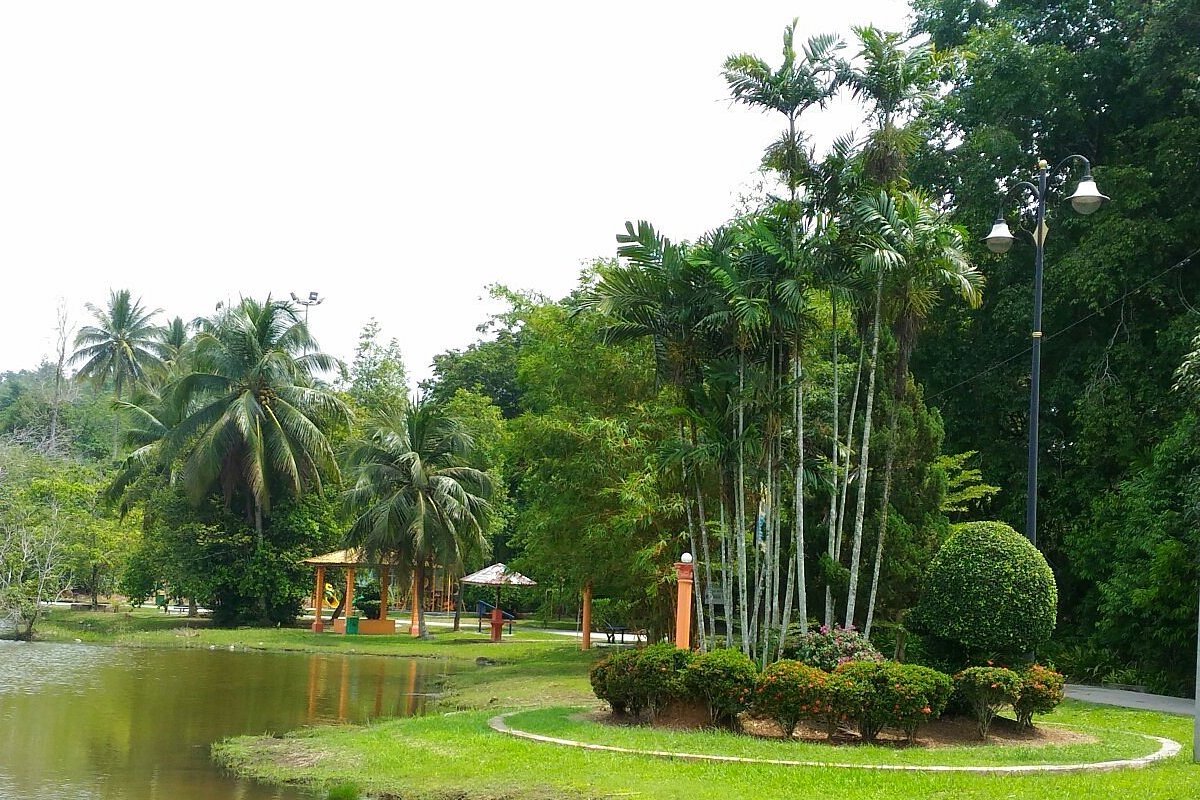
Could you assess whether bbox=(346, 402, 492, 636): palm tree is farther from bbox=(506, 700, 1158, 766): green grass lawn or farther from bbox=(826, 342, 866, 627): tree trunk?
bbox=(506, 700, 1158, 766): green grass lawn

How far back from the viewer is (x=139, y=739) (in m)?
14.4

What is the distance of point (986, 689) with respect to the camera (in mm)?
12211

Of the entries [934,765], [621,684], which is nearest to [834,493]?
[621,684]

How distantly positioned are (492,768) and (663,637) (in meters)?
13.2

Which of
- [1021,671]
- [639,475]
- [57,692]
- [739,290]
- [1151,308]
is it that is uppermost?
[1151,308]

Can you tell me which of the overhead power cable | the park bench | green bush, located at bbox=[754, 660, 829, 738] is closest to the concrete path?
the overhead power cable

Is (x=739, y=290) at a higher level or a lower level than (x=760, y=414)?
higher

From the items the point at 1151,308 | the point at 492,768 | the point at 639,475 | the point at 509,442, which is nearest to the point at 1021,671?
the point at 492,768

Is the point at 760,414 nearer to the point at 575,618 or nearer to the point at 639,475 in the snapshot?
the point at 639,475

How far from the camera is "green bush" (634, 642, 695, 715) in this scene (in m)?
12.9

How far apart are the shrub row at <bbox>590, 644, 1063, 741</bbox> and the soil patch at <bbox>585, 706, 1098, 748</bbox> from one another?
134 mm

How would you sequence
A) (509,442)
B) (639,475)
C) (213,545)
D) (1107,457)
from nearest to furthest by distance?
(639,475), (1107,457), (509,442), (213,545)

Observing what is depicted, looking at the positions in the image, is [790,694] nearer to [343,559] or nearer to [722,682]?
[722,682]

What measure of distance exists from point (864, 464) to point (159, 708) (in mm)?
11589
